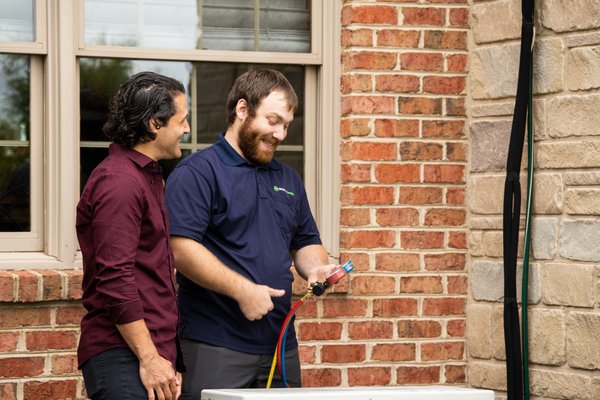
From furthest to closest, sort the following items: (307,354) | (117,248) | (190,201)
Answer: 1. (307,354)
2. (190,201)
3. (117,248)

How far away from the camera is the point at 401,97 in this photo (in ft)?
17.4

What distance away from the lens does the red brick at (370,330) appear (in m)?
5.24

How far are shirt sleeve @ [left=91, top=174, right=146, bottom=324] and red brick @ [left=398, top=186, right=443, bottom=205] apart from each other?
207 cm

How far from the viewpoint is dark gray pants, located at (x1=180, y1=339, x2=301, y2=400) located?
4004mm

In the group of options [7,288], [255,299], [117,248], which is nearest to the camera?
[117,248]

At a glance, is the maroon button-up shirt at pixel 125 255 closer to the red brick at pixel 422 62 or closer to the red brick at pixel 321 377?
the red brick at pixel 321 377

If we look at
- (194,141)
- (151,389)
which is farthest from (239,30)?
(151,389)

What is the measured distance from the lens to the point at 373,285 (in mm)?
5250

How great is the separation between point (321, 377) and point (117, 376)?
1862 millimetres

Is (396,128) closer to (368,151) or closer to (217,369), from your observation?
(368,151)

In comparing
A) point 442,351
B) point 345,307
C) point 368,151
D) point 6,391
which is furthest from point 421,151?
point 6,391

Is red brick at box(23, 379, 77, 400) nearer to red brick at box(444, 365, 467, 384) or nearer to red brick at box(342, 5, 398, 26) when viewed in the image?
red brick at box(444, 365, 467, 384)

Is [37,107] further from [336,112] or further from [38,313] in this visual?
[336,112]

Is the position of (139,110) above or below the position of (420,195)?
above
